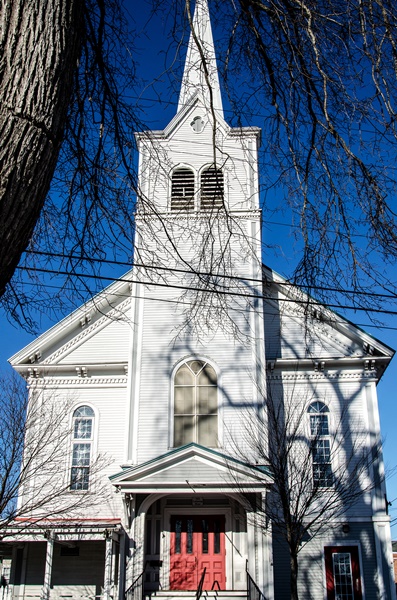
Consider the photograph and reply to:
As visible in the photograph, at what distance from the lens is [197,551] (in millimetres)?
16453

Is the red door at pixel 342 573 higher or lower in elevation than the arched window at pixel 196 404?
lower

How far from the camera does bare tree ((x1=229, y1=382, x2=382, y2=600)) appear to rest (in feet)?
51.9

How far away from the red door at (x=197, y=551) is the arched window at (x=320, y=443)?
296cm

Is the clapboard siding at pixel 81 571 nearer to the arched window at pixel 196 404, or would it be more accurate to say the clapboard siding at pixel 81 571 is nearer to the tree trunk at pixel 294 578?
the arched window at pixel 196 404

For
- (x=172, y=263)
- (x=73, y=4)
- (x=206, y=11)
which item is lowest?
(x=73, y=4)

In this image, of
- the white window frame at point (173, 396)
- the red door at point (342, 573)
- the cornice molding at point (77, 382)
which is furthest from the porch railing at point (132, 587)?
the cornice molding at point (77, 382)

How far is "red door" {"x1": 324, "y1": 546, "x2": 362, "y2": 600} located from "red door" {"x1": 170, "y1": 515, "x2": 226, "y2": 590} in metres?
2.88

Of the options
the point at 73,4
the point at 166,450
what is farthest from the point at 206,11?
the point at 166,450

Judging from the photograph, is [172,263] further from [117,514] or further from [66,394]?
[117,514]

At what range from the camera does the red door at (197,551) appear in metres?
16.1

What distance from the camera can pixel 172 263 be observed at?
19.7 meters

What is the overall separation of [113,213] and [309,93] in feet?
6.75

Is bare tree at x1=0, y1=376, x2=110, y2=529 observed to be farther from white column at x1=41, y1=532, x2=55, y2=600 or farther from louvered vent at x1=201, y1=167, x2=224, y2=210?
louvered vent at x1=201, y1=167, x2=224, y2=210

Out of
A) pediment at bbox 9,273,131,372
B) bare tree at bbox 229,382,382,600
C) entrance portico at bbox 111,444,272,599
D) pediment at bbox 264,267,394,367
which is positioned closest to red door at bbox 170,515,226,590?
entrance portico at bbox 111,444,272,599
